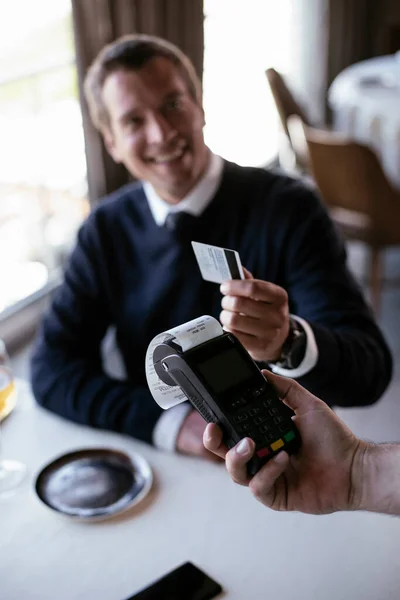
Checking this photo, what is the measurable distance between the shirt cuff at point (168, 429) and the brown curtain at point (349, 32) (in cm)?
362

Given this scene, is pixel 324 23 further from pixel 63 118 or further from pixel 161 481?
pixel 161 481

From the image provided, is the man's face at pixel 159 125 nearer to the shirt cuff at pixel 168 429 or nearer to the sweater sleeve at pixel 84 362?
the sweater sleeve at pixel 84 362

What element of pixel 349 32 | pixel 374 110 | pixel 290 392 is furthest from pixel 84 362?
pixel 349 32

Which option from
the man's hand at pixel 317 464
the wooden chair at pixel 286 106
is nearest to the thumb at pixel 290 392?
the man's hand at pixel 317 464

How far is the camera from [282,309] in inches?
35.4

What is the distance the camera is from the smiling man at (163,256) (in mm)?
1152

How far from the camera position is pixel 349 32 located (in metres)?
4.25

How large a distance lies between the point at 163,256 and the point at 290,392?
66 centimetres

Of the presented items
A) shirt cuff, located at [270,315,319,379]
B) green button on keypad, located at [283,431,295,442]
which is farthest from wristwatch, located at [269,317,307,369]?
green button on keypad, located at [283,431,295,442]

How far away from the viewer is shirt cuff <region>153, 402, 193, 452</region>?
1043 mm

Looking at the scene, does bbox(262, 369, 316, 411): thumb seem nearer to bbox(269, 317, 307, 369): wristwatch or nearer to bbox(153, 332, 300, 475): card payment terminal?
bbox(153, 332, 300, 475): card payment terminal

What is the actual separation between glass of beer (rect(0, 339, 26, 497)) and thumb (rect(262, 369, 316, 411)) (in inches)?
18.4

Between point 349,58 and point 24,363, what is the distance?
3.28 meters

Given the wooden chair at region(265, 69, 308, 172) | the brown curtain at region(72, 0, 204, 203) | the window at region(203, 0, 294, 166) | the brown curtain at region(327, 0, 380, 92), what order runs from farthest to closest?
the brown curtain at region(327, 0, 380, 92) → the window at region(203, 0, 294, 166) → the wooden chair at region(265, 69, 308, 172) → the brown curtain at region(72, 0, 204, 203)
